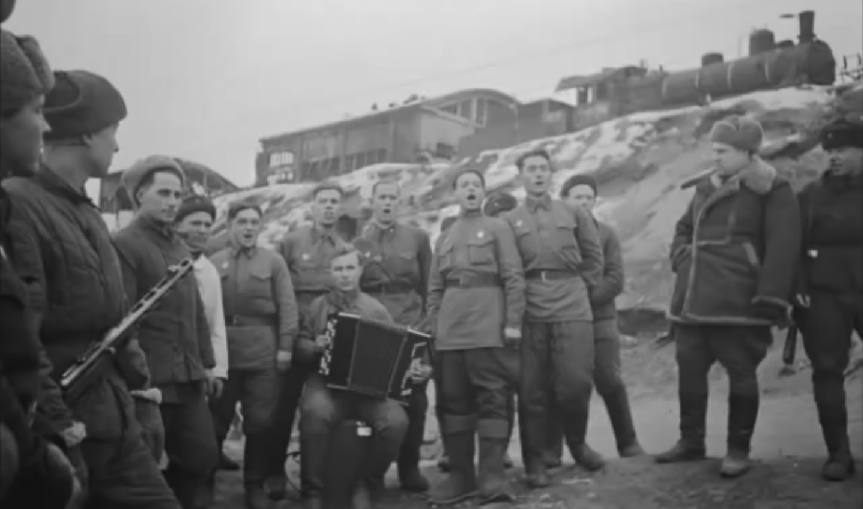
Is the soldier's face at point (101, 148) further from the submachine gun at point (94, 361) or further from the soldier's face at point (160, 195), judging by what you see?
the soldier's face at point (160, 195)

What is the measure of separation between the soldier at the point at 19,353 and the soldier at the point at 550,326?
319cm

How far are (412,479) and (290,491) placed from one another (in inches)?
26.3

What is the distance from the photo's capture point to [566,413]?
177 inches

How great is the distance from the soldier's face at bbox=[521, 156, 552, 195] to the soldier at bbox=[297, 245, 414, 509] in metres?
0.99

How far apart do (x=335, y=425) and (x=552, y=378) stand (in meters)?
1.12

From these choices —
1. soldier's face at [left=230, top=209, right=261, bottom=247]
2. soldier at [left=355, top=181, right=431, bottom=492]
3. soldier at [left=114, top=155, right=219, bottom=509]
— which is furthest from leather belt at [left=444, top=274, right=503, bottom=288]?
soldier at [left=114, top=155, right=219, bottom=509]

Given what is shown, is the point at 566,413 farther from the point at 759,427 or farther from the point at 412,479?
the point at 759,427

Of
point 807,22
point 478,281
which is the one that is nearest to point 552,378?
point 478,281

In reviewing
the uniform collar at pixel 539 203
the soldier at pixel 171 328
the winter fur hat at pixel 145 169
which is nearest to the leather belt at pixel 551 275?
the uniform collar at pixel 539 203

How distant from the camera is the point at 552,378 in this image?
4.45 metres

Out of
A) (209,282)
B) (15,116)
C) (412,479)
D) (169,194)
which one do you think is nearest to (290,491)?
(412,479)

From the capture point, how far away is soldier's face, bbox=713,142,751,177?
4.16 m

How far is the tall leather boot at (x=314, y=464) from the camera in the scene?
437cm

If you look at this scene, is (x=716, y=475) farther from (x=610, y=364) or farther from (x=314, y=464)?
(x=314, y=464)
